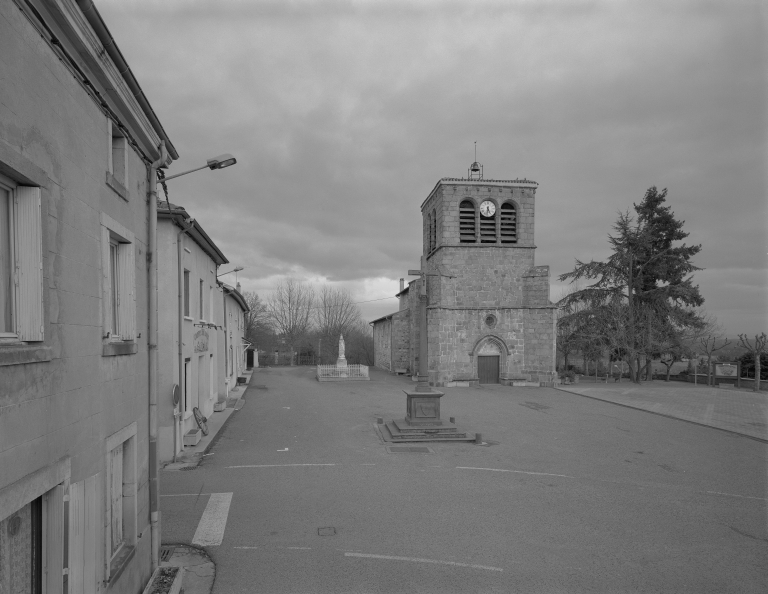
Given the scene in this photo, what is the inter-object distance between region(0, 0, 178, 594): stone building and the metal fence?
25989mm

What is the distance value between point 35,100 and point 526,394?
24827 millimetres

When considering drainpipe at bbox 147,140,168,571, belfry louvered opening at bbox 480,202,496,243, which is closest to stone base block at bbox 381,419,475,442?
drainpipe at bbox 147,140,168,571

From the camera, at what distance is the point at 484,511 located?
851cm

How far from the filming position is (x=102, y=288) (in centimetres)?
463

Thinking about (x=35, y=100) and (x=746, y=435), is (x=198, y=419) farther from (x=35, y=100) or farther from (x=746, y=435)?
(x=746, y=435)

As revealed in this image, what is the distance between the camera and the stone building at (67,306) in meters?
3.18

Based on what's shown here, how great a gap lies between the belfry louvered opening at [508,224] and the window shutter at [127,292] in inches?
1071

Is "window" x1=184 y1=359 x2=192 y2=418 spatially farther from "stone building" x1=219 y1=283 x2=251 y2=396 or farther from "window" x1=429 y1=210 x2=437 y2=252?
"window" x1=429 y1=210 x2=437 y2=252

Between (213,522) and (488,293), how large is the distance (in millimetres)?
24243

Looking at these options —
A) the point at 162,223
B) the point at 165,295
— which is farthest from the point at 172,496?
the point at 162,223

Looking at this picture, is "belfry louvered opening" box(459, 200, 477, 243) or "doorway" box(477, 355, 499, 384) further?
"belfry louvered opening" box(459, 200, 477, 243)

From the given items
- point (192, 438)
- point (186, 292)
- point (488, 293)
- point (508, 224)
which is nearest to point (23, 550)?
point (192, 438)

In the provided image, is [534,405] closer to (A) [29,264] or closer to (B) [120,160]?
(B) [120,160]

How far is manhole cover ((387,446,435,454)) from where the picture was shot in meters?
12.9
